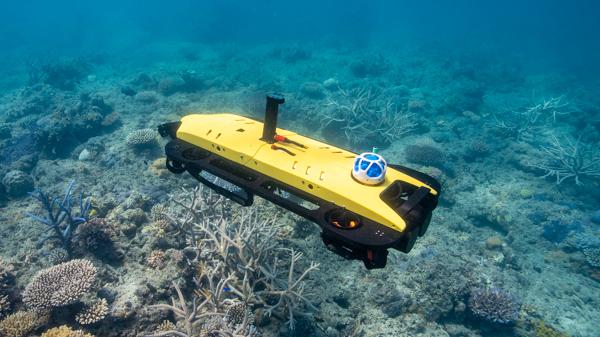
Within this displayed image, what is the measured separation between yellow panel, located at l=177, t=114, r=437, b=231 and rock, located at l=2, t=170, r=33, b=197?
6.10 meters

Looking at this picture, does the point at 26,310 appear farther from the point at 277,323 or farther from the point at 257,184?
the point at 257,184

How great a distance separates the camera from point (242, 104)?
477 inches

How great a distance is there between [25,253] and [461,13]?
103 meters

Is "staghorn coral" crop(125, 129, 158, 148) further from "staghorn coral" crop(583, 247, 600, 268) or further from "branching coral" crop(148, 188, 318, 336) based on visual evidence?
"staghorn coral" crop(583, 247, 600, 268)

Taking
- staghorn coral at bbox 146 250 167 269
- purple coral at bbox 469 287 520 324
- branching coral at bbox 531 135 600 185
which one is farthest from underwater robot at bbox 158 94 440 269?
branching coral at bbox 531 135 600 185

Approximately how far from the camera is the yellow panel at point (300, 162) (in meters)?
2.84

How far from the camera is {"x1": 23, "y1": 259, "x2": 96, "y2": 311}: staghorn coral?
156 inches

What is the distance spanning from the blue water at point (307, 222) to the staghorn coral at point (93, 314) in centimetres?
9

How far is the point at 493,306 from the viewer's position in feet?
18.0

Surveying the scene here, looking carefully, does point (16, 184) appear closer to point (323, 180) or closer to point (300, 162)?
point (300, 162)

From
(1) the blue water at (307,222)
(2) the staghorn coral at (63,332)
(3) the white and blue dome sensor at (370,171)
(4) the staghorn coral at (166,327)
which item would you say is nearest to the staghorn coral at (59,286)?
(1) the blue water at (307,222)

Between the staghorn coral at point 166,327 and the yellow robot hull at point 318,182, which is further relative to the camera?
the staghorn coral at point 166,327

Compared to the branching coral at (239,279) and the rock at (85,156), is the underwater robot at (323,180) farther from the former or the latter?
the rock at (85,156)

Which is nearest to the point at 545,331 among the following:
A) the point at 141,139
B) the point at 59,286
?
the point at 59,286
